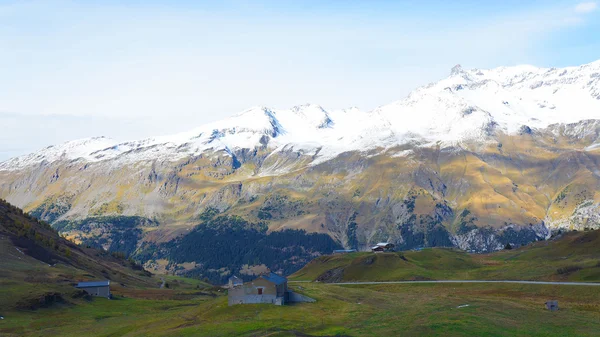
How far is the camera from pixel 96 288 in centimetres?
15038

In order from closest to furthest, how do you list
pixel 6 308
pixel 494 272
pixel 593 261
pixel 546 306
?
pixel 546 306 < pixel 6 308 < pixel 593 261 < pixel 494 272

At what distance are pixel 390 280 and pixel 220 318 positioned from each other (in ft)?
276

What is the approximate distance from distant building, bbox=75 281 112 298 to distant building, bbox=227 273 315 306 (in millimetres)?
51510

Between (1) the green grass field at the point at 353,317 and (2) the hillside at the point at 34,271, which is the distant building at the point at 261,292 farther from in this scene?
(2) the hillside at the point at 34,271

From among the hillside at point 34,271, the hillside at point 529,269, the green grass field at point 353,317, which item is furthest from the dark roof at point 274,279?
the hillside at point 529,269

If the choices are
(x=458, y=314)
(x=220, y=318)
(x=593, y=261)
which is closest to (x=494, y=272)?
(x=593, y=261)

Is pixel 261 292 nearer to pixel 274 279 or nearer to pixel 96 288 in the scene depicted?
pixel 274 279

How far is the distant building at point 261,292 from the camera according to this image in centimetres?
10994

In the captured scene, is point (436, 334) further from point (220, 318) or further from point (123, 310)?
point (123, 310)

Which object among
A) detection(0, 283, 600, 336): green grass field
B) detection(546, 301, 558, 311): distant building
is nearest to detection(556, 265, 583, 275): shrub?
detection(0, 283, 600, 336): green grass field

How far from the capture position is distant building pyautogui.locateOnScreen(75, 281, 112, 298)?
5886 inches

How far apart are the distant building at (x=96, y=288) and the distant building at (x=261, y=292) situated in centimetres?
5151

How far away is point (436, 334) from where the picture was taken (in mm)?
81875

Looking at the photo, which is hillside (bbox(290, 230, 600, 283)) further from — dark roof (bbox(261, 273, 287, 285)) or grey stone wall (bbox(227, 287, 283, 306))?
grey stone wall (bbox(227, 287, 283, 306))
